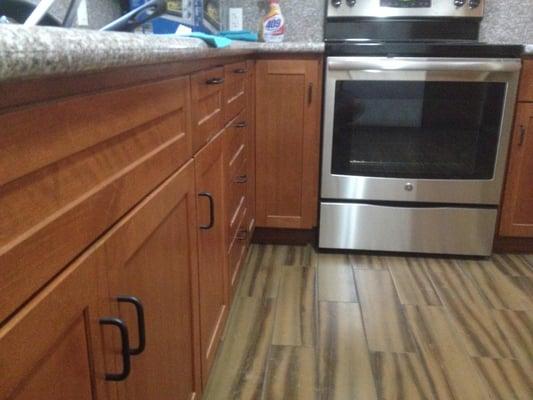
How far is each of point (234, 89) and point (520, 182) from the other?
4.29ft

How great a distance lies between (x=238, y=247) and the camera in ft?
5.86

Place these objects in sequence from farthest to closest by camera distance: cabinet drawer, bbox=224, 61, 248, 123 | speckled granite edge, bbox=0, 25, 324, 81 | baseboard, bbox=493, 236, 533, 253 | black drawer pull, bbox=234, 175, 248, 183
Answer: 1. baseboard, bbox=493, 236, 533, 253
2. black drawer pull, bbox=234, 175, 248, 183
3. cabinet drawer, bbox=224, 61, 248, 123
4. speckled granite edge, bbox=0, 25, 324, 81

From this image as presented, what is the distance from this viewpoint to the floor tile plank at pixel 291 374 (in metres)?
1.32

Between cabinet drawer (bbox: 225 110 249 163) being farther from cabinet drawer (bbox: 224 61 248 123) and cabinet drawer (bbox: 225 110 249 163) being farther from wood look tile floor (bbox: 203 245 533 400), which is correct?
wood look tile floor (bbox: 203 245 533 400)

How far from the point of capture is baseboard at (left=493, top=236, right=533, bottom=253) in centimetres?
222

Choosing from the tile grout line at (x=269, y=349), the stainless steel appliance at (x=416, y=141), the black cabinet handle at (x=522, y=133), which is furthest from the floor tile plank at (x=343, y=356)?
the black cabinet handle at (x=522, y=133)

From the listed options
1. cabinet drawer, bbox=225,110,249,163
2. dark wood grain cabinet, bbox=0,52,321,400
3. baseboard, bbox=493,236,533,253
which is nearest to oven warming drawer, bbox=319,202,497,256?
baseboard, bbox=493,236,533,253

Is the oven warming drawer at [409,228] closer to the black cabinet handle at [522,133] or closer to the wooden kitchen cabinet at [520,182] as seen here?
the wooden kitchen cabinet at [520,182]

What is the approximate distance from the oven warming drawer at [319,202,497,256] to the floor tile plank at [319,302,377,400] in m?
0.48

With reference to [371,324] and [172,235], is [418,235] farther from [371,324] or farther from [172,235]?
[172,235]

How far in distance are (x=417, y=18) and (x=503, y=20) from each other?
45 centimetres

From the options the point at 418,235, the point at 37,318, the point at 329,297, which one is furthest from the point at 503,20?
the point at 37,318

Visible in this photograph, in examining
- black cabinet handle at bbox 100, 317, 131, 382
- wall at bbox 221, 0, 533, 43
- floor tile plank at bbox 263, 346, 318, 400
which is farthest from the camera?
wall at bbox 221, 0, 533, 43

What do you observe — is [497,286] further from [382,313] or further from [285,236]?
[285,236]
